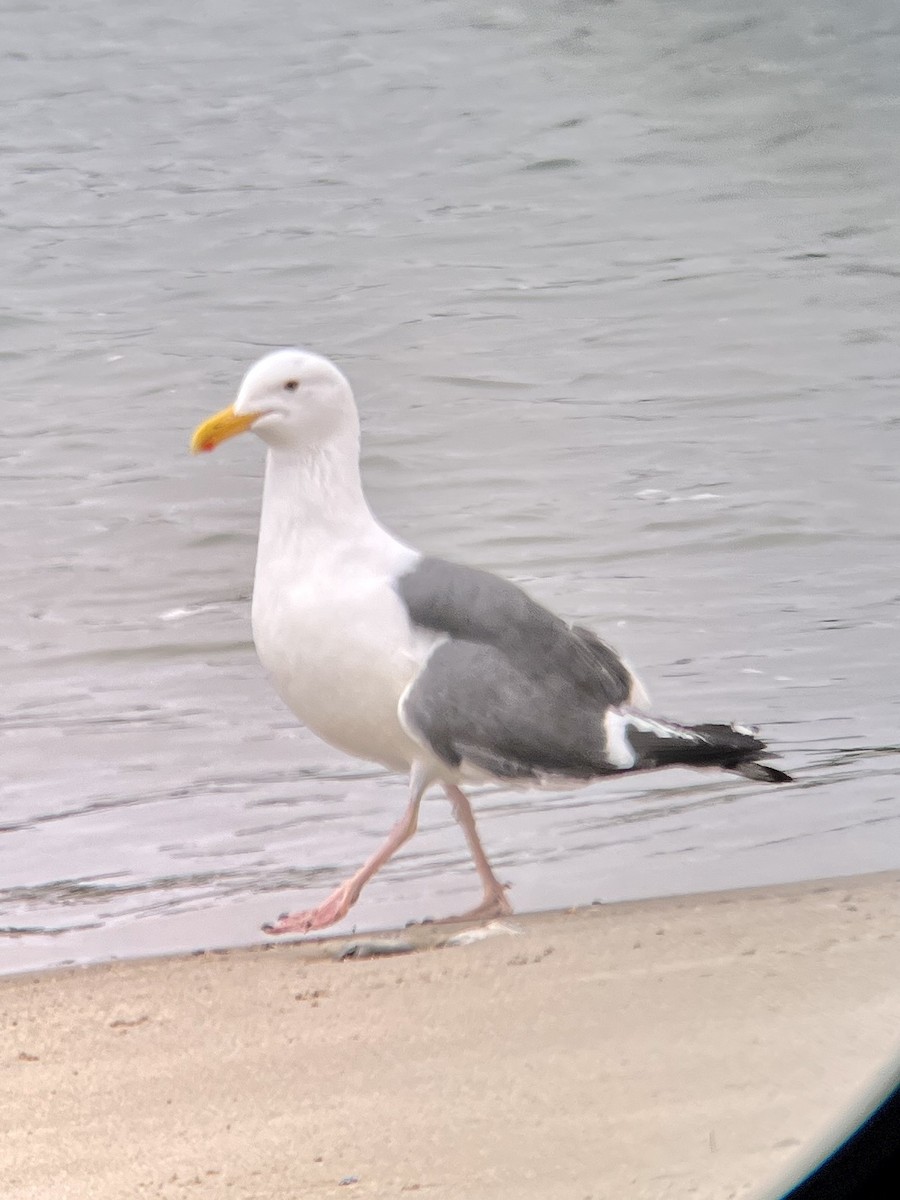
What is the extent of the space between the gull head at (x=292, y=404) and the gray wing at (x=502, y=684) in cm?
13

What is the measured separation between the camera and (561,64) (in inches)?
37.7

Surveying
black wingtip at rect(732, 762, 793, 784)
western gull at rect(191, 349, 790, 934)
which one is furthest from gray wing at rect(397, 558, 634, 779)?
black wingtip at rect(732, 762, 793, 784)

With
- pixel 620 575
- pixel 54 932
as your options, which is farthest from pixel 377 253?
pixel 54 932

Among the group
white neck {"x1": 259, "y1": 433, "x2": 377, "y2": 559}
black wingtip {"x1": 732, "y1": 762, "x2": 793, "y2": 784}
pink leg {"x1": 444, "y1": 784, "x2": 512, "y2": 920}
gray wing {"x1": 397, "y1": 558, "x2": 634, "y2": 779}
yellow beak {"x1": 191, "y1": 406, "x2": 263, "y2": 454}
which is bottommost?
pink leg {"x1": 444, "y1": 784, "x2": 512, "y2": 920}

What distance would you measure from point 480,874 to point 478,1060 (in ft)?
1.94

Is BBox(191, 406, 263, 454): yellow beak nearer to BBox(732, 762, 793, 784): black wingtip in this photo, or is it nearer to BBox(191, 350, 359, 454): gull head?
BBox(191, 350, 359, 454): gull head

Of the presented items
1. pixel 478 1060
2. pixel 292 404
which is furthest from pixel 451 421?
pixel 478 1060

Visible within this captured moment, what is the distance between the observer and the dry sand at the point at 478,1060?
45 centimetres

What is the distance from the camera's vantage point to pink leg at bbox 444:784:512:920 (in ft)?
3.99

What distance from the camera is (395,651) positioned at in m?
1.11

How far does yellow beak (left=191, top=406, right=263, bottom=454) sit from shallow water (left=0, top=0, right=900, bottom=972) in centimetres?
31

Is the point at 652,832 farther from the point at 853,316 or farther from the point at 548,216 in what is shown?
the point at 853,316

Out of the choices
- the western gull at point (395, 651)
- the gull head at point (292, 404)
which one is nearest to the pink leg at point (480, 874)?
the western gull at point (395, 651)

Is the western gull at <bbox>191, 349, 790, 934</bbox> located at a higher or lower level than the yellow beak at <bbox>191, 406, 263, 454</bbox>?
lower
